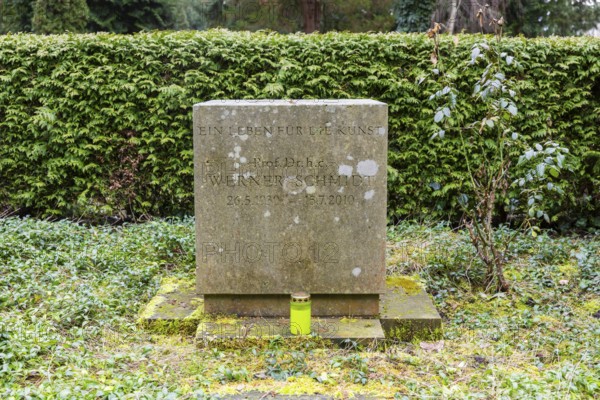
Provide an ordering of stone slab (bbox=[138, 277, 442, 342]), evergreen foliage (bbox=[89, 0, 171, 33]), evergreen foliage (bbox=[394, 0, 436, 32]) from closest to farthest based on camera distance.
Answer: stone slab (bbox=[138, 277, 442, 342]) → evergreen foliage (bbox=[394, 0, 436, 32]) → evergreen foliage (bbox=[89, 0, 171, 33])

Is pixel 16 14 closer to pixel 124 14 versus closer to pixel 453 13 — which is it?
pixel 124 14

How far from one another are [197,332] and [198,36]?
4.91 meters

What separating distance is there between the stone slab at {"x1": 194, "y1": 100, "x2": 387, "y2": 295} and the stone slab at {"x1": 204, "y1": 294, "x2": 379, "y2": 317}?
74 millimetres

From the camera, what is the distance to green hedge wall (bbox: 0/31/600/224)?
7922 millimetres

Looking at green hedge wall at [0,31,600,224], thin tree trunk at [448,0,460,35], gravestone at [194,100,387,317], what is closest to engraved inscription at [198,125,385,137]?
gravestone at [194,100,387,317]

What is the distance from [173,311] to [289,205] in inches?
48.5

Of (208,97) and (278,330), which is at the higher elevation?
(208,97)

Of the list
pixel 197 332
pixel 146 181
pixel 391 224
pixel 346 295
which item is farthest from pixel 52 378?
pixel 391 224

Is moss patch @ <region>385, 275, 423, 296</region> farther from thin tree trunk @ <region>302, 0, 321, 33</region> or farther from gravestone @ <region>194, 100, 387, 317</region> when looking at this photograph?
thin tree trunk @ <region>302, 0, 321, 33</region>

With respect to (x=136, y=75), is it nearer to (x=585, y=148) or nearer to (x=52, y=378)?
(x=52, y=378)

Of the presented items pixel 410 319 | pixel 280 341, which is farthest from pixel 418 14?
pixel 280 341

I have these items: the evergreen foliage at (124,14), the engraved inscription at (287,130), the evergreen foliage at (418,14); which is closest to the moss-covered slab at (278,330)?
the engraved inscription at (287,130)

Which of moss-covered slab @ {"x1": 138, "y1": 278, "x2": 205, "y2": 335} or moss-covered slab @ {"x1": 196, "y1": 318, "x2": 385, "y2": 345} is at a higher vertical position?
moss-covered slab @ {"x1": 196, "y1": 318, "x2": 385, "y2": 345}

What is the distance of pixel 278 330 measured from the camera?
14.0 ft
